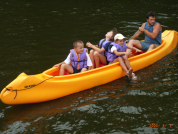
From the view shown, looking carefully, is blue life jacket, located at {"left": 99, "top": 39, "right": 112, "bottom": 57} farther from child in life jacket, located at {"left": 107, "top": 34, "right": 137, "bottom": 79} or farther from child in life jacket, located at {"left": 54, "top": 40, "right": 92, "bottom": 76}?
child in life jacket, located at {"left": 54, "top": 40, "right": 92, "bottom": 76}

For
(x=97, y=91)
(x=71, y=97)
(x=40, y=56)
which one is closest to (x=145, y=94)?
(x=97, y=91)

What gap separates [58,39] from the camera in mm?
7895

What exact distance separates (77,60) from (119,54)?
0.97 m

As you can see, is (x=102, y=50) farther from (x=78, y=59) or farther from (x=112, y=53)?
(x=78, y=59)

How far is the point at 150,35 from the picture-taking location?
5.71 m

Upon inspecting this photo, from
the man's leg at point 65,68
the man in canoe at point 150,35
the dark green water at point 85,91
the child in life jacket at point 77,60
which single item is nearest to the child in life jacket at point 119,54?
the dark green water at point 85,91

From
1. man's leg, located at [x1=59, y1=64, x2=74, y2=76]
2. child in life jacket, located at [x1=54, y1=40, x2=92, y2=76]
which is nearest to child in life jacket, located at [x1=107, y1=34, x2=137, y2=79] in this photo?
child in life jacket, located at [x1=54, y1=40, x2=92, y2=76]

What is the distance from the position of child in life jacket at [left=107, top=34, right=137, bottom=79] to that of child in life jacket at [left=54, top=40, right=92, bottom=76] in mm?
629

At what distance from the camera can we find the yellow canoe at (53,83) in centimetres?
380

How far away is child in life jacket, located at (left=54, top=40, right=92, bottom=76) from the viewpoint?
449cm

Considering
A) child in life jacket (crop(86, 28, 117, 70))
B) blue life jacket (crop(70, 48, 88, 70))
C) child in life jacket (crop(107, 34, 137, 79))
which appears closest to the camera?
blue life jacket (crop(70, 48, 88, 70))

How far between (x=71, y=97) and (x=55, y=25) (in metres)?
5.81

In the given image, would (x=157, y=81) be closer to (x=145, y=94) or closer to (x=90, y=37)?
(x=145, y=94)

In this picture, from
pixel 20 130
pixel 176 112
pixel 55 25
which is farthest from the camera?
pixel 55 25
